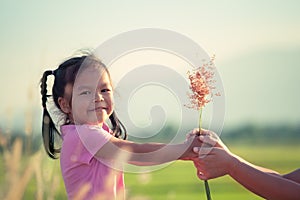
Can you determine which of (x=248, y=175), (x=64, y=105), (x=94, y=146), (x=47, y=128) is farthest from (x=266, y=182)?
(x=47, y=128)

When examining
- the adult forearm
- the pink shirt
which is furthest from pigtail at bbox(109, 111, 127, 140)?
the adult forearm

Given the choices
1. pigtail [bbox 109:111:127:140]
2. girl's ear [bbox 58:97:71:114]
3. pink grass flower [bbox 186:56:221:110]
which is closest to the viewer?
pink grass flower [bbox 186:56:221:110]

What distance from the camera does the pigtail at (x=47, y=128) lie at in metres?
3.56

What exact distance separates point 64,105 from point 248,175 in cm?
92

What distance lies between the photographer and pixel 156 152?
315 cm

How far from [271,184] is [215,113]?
41 cm

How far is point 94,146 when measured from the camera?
315cm

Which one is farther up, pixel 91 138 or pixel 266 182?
pixel 91 138

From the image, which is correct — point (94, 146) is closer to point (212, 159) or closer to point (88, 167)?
point (88, 167)

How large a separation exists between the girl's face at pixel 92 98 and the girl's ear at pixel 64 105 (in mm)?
81

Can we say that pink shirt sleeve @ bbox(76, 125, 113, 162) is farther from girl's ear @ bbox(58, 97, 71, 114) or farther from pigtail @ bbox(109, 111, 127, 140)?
pigtail @ bbox(109, 111, 127, 140)

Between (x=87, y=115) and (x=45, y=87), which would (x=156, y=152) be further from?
(x=45, y=87)

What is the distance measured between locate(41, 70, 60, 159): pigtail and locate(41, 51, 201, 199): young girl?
0.20 meters

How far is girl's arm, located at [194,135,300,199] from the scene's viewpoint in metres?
3.15
